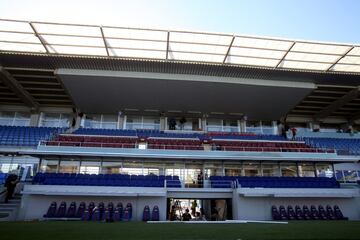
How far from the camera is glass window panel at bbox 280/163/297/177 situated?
21.0 meters

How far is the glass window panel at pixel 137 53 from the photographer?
19.6m

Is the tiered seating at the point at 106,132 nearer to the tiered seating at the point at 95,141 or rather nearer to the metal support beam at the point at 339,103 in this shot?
the tiered seating at the point at 95,141

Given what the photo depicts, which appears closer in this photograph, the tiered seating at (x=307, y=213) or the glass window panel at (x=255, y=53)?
the tiered seating at (x=307, y=213)

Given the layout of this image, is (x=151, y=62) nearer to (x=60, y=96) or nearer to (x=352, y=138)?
(x=60, y=96)

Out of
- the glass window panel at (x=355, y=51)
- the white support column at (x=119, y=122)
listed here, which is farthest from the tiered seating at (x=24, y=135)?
the glass window panel at (x=355, y=51)

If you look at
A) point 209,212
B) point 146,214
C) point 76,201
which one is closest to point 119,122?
point 76,201

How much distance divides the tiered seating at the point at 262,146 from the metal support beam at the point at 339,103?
6531 millimetres

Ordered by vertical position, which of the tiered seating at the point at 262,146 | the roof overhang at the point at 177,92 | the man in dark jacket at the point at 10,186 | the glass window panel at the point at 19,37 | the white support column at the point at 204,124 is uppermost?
the glass window panel at the point at 19,37

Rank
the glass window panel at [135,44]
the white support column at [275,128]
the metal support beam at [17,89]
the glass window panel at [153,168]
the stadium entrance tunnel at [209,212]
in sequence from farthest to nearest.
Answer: the white support column at [275,128], the metal support beam at [17,89], the glass window panel at [153,168], the glass window panel at [135,44], the stadium entrance tunnel at [209,212]

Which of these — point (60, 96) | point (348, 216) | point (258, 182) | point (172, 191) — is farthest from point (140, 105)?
point (348, 216)

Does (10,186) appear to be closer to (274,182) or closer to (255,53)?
(274,182)

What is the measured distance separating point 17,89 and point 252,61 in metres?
19.8

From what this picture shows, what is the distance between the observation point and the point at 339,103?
2650cm

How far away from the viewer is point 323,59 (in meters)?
20.7
